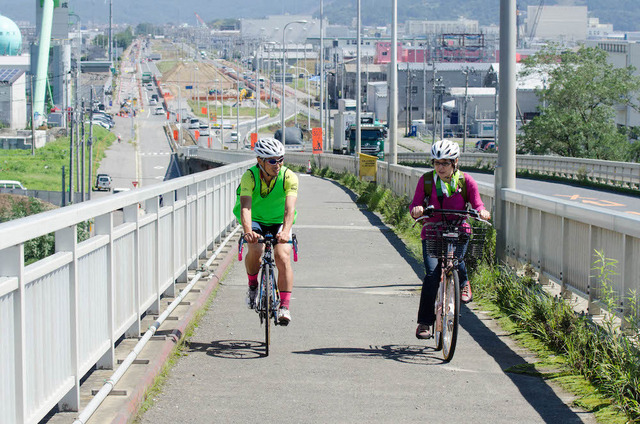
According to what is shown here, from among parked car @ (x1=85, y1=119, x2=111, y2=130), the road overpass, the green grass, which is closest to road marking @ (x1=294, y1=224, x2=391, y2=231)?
the road overpass

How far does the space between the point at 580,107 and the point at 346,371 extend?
204 feet

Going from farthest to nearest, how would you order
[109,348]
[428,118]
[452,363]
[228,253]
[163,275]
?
[428,118] → [228,253] → [163,275] → [452,363] → [109,348]

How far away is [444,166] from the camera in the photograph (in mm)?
8461

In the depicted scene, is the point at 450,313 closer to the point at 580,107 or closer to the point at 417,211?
the point at 417,211

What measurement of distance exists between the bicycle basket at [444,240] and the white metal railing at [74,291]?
94.6 inches

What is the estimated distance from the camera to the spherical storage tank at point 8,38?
512 ft

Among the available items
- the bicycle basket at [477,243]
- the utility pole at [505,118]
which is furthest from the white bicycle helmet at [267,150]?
the utility pole at [505,118]

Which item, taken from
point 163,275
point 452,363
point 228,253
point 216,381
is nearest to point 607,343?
point 452,363

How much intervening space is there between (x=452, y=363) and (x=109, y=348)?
284cm

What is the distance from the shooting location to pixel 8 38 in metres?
157

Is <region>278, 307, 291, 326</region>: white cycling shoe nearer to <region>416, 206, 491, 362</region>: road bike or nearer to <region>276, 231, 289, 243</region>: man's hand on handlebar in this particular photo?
<region>276, 231, 289, 243</region>: man's hand on handlebar

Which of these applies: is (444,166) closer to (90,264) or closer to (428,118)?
(90,264)

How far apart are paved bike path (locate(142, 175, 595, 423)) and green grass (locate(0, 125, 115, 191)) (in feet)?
207

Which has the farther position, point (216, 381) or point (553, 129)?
point (553, 129)
